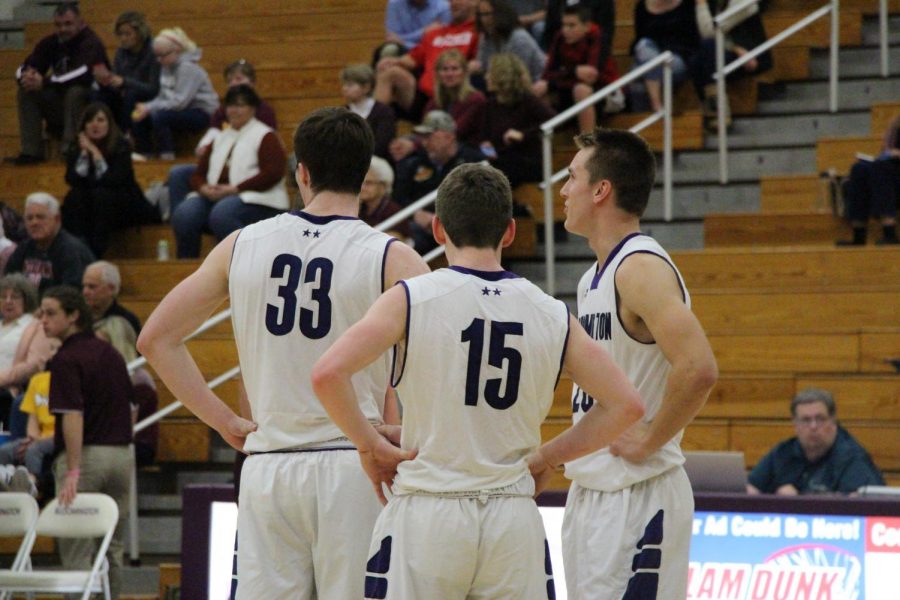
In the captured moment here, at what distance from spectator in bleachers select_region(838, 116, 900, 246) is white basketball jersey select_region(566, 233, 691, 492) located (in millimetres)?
5870

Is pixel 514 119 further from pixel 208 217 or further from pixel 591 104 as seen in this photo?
pixel 208 217

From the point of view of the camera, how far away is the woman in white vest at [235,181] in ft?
33.6

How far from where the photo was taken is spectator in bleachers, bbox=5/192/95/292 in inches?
408

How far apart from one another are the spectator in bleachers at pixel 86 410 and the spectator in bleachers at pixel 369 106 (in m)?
2.88

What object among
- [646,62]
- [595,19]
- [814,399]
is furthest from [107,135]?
[814,399]

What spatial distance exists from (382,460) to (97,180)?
7995mm

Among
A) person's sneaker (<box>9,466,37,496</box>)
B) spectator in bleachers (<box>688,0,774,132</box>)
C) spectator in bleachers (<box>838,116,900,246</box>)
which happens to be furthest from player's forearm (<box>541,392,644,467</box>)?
spectator in bleachers (<box>688,0,774,132</box>)

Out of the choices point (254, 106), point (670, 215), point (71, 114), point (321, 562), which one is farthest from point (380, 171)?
point (321, 562)

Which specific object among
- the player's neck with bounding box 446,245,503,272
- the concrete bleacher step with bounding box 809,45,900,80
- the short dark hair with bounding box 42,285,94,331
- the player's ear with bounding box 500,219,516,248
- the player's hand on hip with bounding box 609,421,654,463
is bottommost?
the player's hand on hip with bounding box 609,421,654,463

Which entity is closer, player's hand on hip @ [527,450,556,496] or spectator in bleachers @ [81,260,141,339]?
player's hand on hip @ [527,450,556,496]

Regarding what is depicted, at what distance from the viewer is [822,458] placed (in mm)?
7363

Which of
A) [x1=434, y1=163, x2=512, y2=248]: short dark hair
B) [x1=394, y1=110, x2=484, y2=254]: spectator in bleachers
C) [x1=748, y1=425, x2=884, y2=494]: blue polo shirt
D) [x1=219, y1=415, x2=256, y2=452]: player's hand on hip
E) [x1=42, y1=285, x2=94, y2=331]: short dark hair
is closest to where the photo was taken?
[x1=434, y1=163, x2=512, y2=248]: short dark hair

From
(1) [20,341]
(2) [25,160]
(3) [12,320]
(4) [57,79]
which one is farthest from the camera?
(2) [25,160]

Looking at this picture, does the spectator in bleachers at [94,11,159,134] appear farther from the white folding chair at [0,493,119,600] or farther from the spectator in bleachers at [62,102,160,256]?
the white folding chair at [0,493,119,600]
